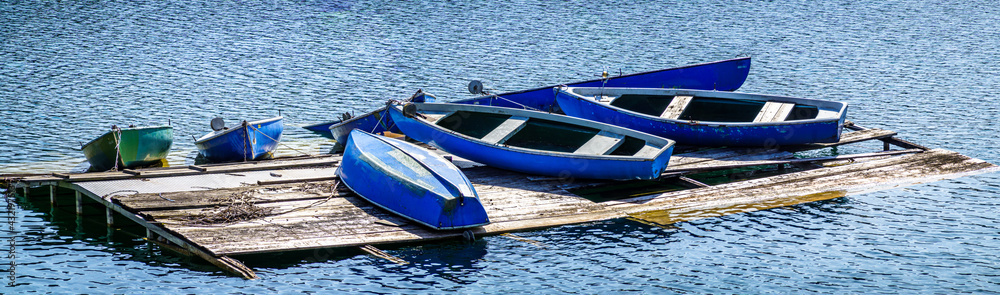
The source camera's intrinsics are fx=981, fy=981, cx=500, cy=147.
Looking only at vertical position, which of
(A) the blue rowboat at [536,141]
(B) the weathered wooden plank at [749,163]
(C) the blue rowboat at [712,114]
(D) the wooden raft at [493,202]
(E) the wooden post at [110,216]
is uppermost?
(C) the blue rowboat at [712,114]

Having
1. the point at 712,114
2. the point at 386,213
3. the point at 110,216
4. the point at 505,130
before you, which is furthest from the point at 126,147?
the point at 712,114

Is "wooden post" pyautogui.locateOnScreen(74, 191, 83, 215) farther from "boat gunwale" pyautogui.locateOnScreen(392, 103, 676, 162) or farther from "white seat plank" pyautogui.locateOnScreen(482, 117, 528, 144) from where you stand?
"white seat plank" pyautogui.locateOnScreen(482, 117, 528, 144)

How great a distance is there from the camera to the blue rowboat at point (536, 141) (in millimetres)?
21734

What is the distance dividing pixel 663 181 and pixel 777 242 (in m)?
4.14

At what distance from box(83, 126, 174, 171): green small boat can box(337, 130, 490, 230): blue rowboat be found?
586 centimetres

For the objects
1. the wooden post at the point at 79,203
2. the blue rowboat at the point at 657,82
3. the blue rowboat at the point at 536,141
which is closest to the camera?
the wooden post at the point at 79,203

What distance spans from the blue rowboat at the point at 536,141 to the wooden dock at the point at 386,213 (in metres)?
0.45

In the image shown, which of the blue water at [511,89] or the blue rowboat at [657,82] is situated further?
the blue rowboat at [657,82]

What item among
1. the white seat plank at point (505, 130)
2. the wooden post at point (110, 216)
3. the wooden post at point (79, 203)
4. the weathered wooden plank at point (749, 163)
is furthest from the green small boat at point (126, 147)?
the weathered wooden plank at point (749, 163)

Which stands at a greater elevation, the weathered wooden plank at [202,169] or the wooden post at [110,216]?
the weathered wooden plank at [202,169]

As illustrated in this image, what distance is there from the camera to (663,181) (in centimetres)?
2359

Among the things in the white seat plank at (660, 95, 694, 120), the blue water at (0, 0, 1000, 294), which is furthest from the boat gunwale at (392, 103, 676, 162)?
the white seat plank at (660, 95, 694, 120)

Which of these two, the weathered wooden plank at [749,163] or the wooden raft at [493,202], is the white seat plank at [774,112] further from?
the weathered wooden plank at [749,163]

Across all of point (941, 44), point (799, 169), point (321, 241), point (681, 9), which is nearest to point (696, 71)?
point (799, 169)
